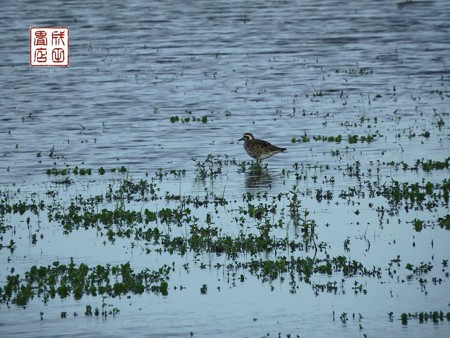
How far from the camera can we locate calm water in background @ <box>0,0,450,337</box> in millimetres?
13078

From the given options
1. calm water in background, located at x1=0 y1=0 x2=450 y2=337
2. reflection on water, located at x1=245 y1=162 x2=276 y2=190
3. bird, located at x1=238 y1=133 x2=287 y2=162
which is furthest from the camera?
bird, located at x1=238 y1=133 x2=287 y2=162

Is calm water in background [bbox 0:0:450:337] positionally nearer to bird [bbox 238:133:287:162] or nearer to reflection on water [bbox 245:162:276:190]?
reflection on water [bbox 245:162:276:190]

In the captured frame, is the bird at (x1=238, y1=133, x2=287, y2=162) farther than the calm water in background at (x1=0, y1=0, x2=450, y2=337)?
Yes

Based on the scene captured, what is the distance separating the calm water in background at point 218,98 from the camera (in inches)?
515

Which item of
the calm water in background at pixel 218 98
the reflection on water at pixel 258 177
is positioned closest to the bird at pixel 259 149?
the reflection on water at pixel 258 177

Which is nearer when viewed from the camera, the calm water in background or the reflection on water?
the calm water in background

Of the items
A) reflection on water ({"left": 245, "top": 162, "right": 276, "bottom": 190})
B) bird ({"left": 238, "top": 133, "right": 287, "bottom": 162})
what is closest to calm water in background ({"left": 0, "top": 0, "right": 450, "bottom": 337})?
reflection on water ({"left": 245, "top": 162, "right": 276, "bottom": 190})

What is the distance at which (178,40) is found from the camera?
43.0 metres

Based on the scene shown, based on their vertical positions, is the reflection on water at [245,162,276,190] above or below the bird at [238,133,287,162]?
below

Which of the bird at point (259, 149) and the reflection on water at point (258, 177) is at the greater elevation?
the bird at point (259, 149)

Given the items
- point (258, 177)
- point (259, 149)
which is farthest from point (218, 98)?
point (258, 177)

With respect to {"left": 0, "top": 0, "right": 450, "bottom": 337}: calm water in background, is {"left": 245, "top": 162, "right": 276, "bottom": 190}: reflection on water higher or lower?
lower

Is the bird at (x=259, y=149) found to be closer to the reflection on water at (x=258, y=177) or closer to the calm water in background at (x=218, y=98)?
the reflection on water at (x=258, y=177)

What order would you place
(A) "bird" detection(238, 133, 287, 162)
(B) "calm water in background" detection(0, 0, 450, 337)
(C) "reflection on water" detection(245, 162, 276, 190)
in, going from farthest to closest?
(A) "bird" detection(238, 133, 287, 162), (C) "reflection on water" detection(245, 162, 276, 190), (B) "calm water in background" detection(0, 0, 450, 337)
